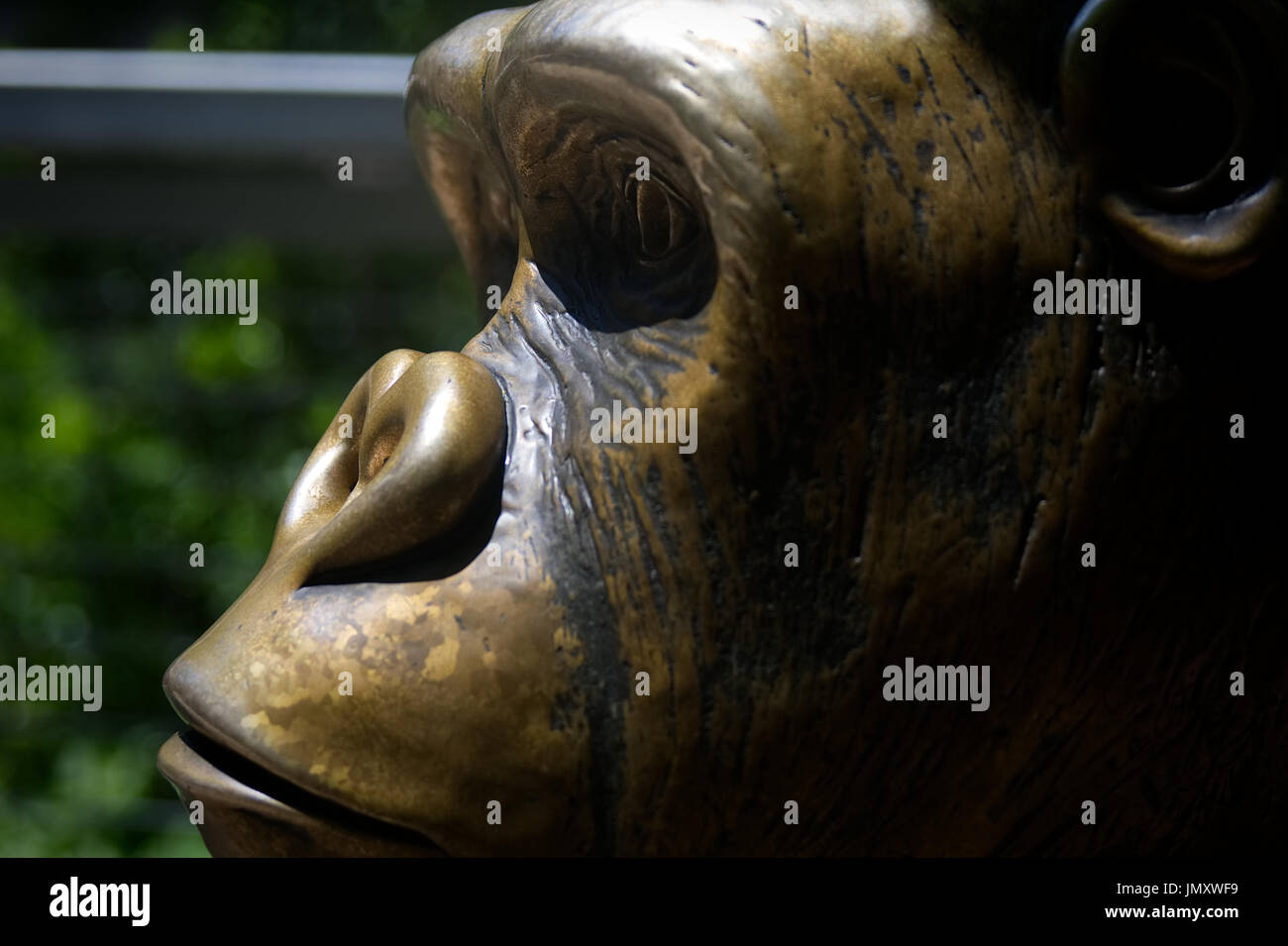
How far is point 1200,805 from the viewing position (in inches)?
33.6

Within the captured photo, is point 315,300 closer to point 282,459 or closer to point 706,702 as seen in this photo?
point 282,459

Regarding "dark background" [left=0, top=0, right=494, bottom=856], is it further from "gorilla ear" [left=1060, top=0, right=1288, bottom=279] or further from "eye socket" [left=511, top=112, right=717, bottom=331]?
"gorilla ear" [left=1060, top=0, right=1288, bottom=279]

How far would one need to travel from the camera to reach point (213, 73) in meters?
1.75

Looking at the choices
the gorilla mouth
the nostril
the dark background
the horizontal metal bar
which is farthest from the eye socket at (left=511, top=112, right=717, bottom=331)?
the dark background

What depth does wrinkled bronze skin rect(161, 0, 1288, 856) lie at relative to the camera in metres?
0.78

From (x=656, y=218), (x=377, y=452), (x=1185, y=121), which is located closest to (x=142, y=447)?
(x=377, y=452)

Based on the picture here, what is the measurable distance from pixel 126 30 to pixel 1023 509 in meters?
2.09

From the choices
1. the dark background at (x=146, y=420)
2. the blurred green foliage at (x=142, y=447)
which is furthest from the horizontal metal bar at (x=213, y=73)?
the blurred green foliage at (x=142, y=447)

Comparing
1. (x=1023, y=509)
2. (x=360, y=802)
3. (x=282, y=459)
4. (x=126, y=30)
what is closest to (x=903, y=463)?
(x=1023, y=509)

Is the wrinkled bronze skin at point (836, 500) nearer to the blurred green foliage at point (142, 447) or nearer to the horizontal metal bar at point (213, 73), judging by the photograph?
the horizontal metal bar at point (213, 73)

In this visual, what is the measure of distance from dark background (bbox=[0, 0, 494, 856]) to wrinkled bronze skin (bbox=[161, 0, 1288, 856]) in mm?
1460

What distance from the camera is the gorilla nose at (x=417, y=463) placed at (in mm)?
804

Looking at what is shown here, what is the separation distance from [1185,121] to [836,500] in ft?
0.90

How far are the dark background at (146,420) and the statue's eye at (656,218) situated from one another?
1390 millimetres
